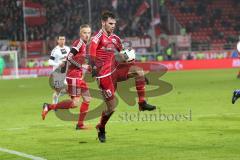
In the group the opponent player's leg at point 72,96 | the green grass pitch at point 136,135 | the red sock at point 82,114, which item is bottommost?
the green grass pitch at point 136,135

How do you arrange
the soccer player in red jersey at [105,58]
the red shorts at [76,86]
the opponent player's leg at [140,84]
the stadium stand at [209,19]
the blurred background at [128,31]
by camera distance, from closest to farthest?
the soccer player in red jersey at [105,58], the opponent player's leg at [140,84], the red shorts at [76,86], the blurred background at [128,31], the stadium stand at [209,19]

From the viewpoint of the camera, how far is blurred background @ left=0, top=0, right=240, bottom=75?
138ft

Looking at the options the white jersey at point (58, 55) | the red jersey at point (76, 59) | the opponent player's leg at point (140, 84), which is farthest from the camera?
the white jersey at point (58, 55)

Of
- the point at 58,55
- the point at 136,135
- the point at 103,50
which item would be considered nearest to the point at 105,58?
the point at 103,50

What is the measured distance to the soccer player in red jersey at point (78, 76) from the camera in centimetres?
1338

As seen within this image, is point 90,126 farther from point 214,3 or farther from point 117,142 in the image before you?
point 214,3

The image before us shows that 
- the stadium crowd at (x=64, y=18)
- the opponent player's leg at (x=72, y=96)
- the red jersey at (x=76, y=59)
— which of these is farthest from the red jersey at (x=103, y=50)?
the stadium crowd at (x=64, y=18)

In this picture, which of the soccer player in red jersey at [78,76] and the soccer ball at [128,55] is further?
the soccer player in red jersey at [78,76]

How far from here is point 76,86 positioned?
13828 millimetres

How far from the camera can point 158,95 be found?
22797mm

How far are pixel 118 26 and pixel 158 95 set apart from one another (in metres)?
22.7

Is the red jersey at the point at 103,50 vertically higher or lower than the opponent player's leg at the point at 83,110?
higher

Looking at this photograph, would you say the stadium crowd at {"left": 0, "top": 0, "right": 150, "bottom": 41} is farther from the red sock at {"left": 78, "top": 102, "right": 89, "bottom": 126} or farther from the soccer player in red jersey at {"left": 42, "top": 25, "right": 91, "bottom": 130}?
the red sock at {"left": 78, "top": 102, "right": 89, "bottom": 126}

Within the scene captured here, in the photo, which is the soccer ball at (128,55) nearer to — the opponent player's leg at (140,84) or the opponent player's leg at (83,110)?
the opponent player's leg at (140,84)
